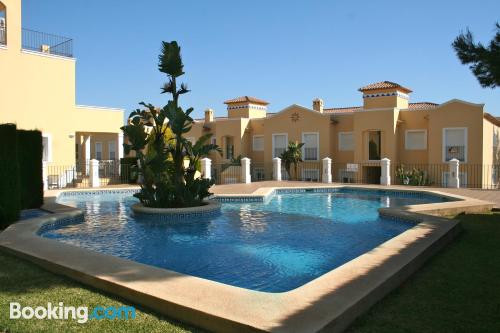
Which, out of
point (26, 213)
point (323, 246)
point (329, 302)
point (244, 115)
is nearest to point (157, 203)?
point (26, 213)

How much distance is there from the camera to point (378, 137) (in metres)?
28.4

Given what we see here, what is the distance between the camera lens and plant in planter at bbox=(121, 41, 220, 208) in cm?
1245

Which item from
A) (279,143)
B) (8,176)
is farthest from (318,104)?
(8,176)

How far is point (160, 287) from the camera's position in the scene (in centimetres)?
487

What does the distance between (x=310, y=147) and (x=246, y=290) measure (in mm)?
23262

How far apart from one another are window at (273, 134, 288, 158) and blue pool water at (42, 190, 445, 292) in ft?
44.8

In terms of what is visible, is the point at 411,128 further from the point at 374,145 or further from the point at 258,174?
the point at 258,174

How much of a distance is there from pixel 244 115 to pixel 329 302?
1121 inches

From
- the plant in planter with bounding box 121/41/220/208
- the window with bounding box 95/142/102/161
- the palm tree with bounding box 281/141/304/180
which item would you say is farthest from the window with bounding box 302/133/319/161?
the window with bounding box 95/142/102/161

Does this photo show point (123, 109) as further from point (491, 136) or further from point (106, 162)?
point (491, 136)

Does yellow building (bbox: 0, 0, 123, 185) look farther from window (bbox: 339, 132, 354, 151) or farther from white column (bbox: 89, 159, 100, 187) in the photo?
window (bbox: 339, 132, 354, 151)

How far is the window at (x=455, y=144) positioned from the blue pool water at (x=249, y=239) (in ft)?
34.5

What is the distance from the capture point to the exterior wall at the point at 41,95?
824 inches

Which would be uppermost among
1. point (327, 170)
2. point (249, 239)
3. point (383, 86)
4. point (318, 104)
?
point (383, 86)
